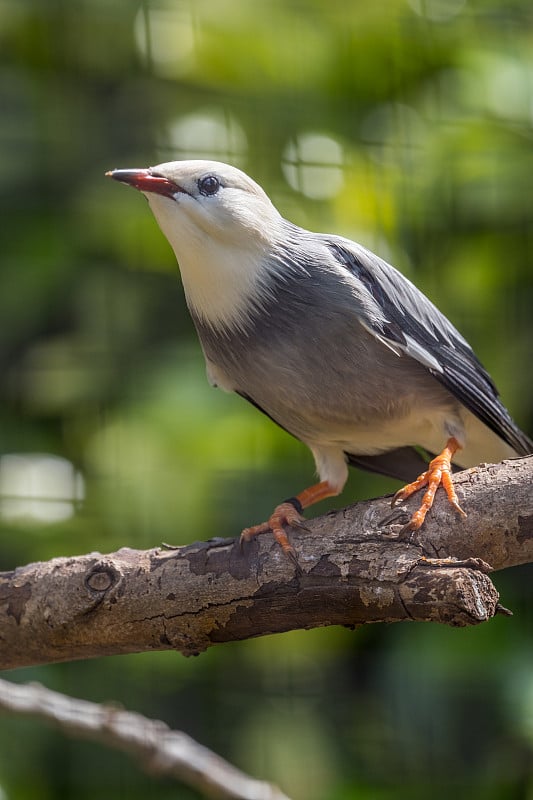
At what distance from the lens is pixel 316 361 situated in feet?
8.34

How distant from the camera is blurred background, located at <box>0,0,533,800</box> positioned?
365 centimetres

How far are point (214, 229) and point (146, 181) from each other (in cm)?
19

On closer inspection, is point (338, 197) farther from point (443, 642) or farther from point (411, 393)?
point (443, 642)

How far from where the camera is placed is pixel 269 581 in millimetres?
2109

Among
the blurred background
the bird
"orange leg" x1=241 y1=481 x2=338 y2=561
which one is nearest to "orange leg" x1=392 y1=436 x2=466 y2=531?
the bird

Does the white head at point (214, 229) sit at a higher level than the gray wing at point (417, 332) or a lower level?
higher

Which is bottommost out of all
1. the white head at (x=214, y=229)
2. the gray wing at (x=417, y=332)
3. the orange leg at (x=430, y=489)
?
the orange leg at (x=430, y=489)

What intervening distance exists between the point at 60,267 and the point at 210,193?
5.53 feet

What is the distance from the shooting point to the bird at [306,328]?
2445 mm

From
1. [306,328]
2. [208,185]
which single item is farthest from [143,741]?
[208,185]

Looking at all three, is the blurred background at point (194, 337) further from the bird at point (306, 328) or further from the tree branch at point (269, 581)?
the tree branch at point (269, 581)

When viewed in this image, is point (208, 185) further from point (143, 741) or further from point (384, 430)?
point (143, 741)

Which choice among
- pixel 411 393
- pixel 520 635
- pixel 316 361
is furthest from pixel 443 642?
Result: pixel 316 361

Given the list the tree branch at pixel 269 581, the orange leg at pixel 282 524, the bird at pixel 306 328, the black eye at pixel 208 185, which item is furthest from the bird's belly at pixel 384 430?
the black eye at pixel 208 185
